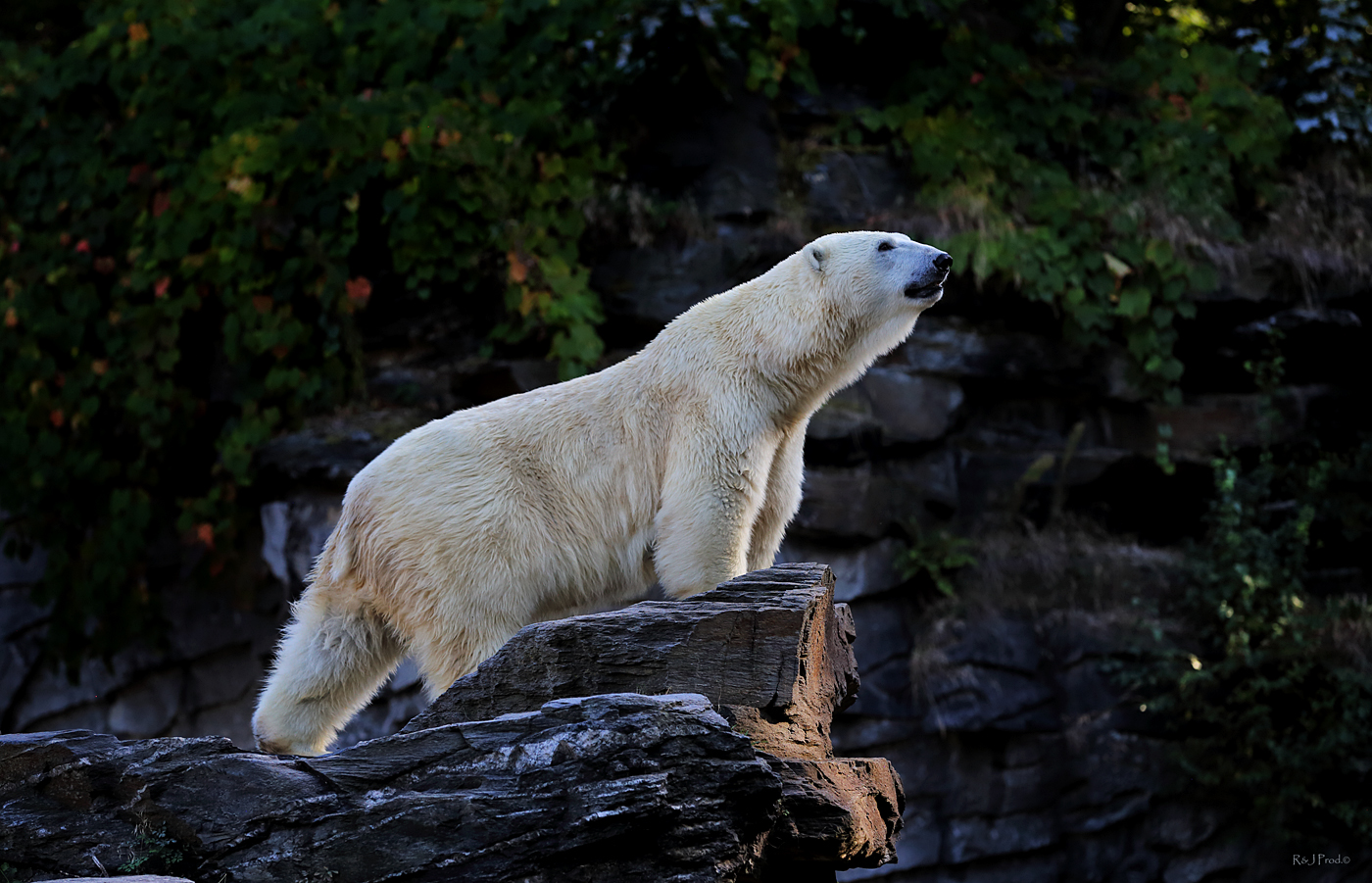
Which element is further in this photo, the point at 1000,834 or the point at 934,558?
the point at 934,558

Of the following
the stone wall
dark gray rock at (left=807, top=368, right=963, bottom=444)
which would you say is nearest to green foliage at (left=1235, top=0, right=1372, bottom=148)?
the stone wall

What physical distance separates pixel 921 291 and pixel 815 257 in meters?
0.40

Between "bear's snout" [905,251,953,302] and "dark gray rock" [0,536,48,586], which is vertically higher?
"bear's snout" [905,251,953,302]

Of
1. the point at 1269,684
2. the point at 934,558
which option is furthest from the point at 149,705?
the point at 1269,684

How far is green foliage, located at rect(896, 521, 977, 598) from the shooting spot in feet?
24.0

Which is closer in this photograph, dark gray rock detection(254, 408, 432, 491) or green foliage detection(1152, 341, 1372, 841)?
green foliage detection(1152, 341, 1372, 841)

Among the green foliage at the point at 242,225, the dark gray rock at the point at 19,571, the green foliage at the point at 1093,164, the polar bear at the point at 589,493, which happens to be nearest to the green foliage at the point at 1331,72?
the green foliage at the point at 1093,164

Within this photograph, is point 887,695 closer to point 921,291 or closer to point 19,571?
point 921,291

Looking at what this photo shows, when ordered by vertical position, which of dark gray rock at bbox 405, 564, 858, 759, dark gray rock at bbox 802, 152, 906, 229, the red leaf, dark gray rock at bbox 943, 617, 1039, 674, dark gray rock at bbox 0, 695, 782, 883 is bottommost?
dark gray rock at bbox 943, 617, 1039, 674

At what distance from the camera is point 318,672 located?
407 centimetres

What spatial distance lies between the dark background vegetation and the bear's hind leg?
3.11 metres

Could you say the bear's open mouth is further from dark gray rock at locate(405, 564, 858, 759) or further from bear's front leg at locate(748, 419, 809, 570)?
dark gray rock at locate(405, 564, 858, 759)

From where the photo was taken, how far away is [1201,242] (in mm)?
7867

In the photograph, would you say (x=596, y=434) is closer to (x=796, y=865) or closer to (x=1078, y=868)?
(x=796, y=865)
